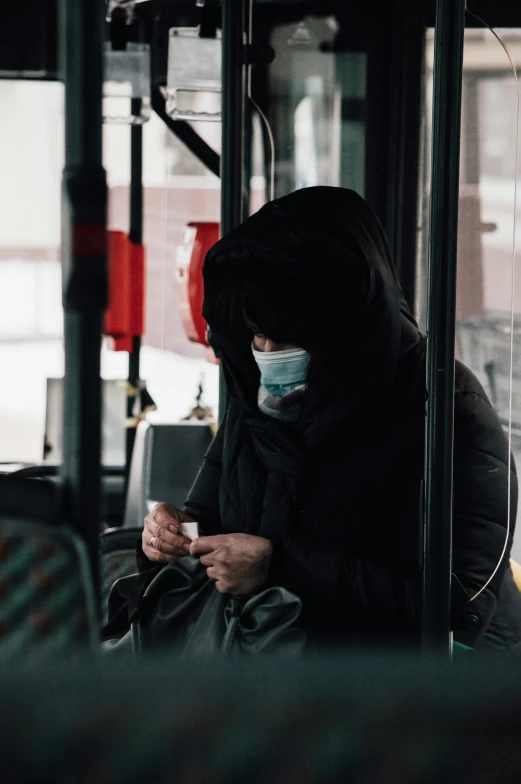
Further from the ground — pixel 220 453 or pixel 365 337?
pixel 365 337

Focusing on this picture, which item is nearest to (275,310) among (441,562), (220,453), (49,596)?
(220,453)

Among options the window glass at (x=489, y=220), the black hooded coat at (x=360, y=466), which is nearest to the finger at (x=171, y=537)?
the black hooded coat at (x=360, y=466)

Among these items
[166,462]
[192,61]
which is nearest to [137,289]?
[166,462]

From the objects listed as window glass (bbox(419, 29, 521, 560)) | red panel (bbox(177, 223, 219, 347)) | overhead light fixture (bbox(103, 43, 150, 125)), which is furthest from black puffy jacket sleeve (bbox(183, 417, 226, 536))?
overhead light fixture (bbox(103, 43, 150, 125))

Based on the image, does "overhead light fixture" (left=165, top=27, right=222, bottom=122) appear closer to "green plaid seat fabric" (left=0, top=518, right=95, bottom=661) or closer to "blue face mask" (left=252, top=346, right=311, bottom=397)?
"blue face mask" (left=252, top=346, right=311, bottom=397)

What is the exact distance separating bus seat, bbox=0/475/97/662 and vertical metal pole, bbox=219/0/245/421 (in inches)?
59.8

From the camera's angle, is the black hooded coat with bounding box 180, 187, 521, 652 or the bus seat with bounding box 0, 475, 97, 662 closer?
the bus seat with bounding box 0, 475, 97, 662

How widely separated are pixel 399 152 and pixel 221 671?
9.73 ft

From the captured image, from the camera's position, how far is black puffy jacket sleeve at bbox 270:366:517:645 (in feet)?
5.72

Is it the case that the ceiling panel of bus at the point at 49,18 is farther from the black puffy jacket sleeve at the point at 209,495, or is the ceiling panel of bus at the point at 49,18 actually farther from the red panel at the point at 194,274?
the black puffy jacket sleeve at the point at 209,495

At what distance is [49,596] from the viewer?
87 centimetres

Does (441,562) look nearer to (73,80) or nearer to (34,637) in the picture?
(34,637)

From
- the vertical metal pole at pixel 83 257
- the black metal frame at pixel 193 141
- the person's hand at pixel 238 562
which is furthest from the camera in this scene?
the black metal frame at pixel 193 141

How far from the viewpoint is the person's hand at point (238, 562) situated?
174 centimetres
